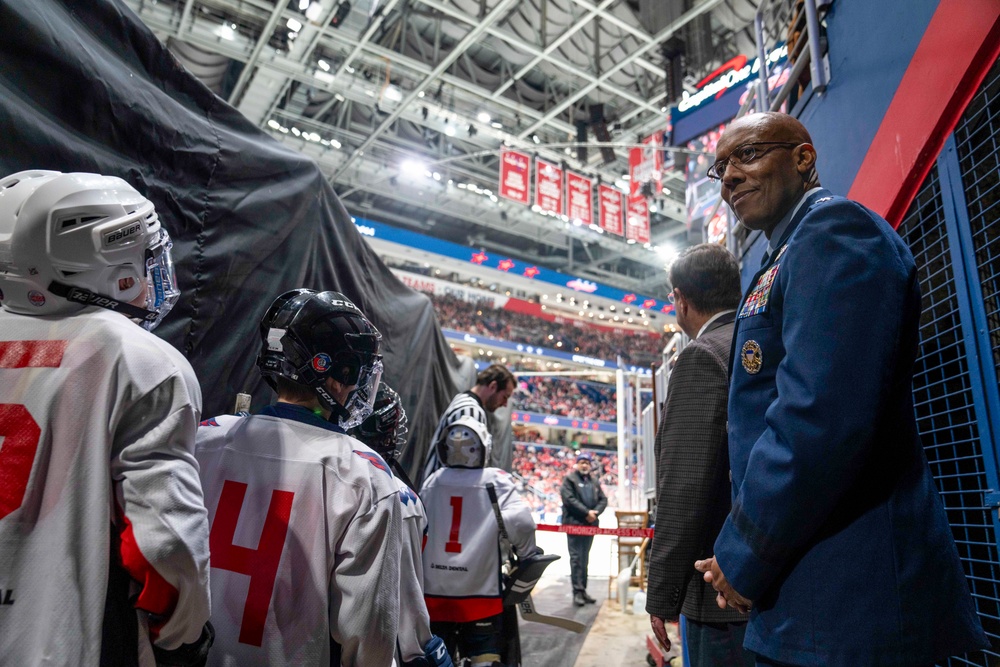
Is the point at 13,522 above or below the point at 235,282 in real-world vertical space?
below

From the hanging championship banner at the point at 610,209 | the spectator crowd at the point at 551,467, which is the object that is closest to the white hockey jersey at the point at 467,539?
the hanging championship banner at the point at 610,209

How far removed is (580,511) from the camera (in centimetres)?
726

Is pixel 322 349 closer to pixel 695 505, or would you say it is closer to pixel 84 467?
pixel 84 467

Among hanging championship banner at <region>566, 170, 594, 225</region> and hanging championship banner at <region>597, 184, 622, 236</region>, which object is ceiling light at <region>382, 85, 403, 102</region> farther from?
hanging championship banner at <region>597, 184, 622, 236</region>

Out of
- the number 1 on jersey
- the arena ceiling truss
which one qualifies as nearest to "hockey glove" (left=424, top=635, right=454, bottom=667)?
the number 1 on jersey

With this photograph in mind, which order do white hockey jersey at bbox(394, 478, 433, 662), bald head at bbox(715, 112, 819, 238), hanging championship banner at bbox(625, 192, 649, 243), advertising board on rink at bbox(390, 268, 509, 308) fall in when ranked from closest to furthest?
bald head at bbox(715, 112, 819, 238) → white hockey jersey at bbox(394, 478, 433, 662) → hanging championship banner at bbox(625, 192, 649, 243) → advertising board on rink at bbox(390, 268, 509, 308)

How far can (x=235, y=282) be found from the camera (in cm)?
263

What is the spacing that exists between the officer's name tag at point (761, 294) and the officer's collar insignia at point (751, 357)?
0.21ft

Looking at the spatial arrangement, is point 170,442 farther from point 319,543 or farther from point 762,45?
point 762,45

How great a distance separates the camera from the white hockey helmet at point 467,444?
3240 millimetres

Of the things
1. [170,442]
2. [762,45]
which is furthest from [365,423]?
[762,45]

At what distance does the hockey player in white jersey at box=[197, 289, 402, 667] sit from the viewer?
1354 millimetres

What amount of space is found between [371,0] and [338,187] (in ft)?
39.2

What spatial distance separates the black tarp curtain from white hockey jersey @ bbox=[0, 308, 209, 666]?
3.58 ft
